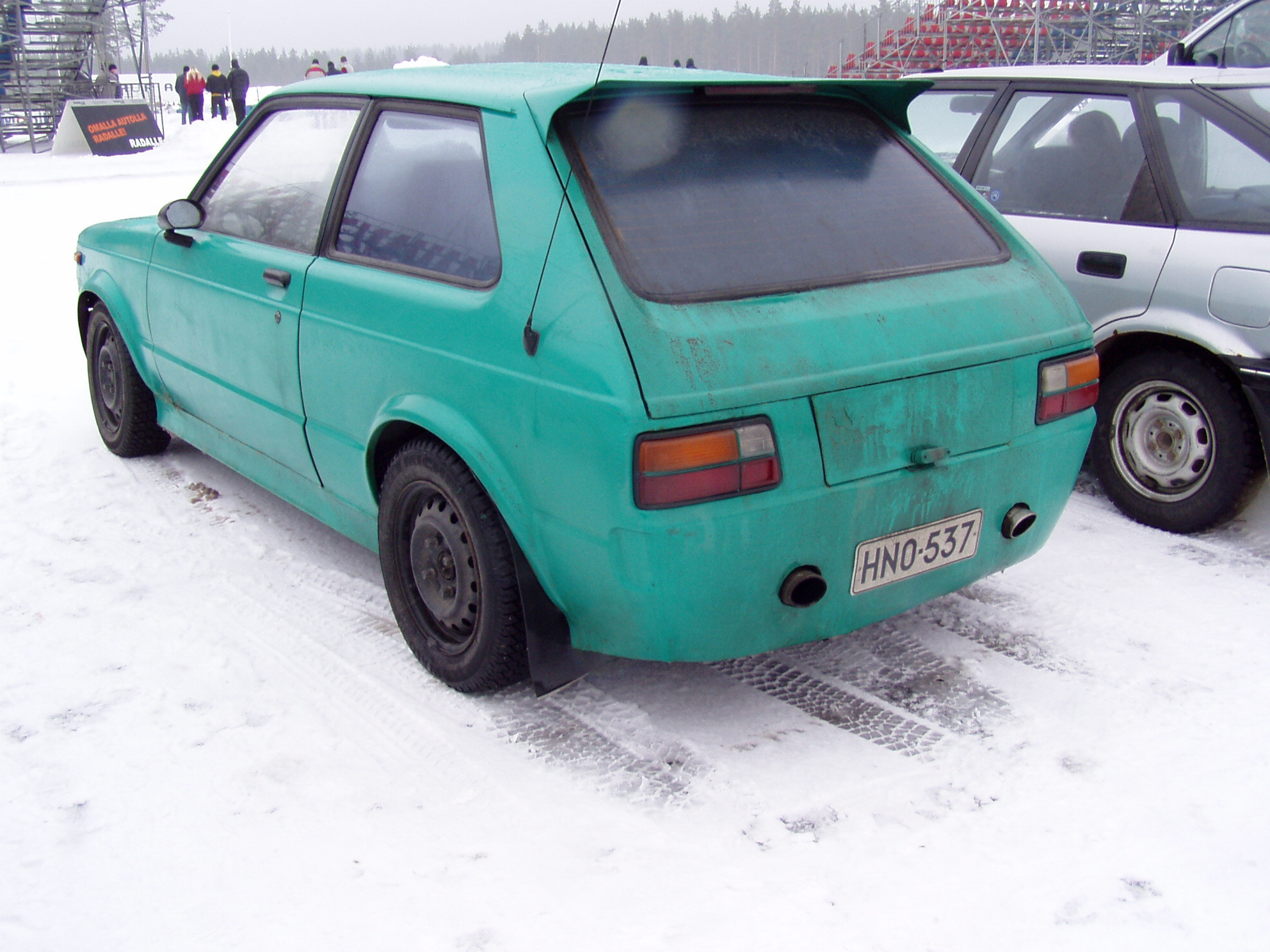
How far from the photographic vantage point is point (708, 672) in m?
3.07

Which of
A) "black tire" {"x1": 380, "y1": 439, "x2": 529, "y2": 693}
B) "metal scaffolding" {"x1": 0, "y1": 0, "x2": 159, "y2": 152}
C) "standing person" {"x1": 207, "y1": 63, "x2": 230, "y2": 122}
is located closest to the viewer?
"black tire" {"x1": 380, "y1": 439, "x2": 529, "y2": 693}

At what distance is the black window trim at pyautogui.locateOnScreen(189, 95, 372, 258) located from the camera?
3217 millimetres

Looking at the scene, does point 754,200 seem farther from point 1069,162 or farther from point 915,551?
point 1069,162

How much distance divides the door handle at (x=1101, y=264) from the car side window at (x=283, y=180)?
279 centimetres

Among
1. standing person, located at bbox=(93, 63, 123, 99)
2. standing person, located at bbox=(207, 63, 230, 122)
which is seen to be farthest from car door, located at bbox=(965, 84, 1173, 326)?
standing person, located at bbox=(207, 63, 230, 122)

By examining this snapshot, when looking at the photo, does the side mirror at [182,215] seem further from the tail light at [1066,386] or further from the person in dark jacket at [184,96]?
the person in dark jacket at [184,96]

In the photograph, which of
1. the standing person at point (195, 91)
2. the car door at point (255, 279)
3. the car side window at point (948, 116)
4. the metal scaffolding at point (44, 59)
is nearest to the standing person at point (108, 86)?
the metal scaffolding at point (44, 59)

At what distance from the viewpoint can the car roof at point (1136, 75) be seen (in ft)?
13.3

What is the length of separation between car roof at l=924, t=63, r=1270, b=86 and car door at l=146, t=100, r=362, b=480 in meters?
2.78

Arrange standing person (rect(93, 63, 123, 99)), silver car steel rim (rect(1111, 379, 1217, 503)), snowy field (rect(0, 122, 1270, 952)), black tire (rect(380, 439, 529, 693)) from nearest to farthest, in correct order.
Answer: snowy field (rect(0, 122, 1270, 952)) < black tire (rect(380, 439, 529, 693)) < silver car steel rim (rect(1111, 379, 1217, 503)) < standing person (rect(93, 63, 123, 99))

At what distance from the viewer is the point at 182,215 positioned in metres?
3.79

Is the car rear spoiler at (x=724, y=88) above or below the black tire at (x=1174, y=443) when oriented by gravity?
above

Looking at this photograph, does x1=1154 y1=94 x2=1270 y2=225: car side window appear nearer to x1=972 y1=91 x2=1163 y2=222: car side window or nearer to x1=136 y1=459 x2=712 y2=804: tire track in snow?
x1=972 y1=91 x2=1163 y2=222: car side window

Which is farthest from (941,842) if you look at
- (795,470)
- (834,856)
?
(795,470)
